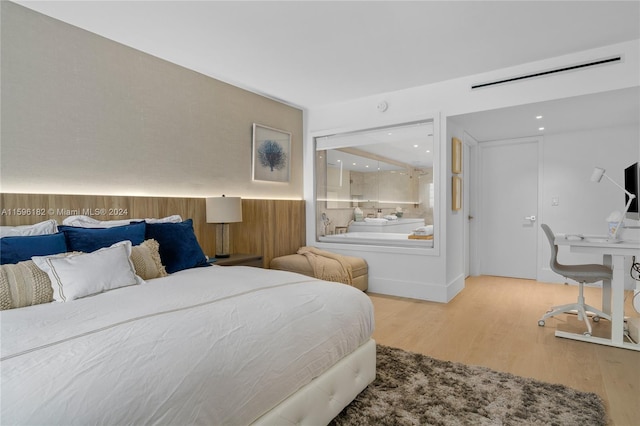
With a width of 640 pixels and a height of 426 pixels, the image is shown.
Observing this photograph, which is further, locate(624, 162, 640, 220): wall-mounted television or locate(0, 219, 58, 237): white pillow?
locate(624, 162, 640, 220): wall-mounted television

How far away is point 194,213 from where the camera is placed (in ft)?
12.2

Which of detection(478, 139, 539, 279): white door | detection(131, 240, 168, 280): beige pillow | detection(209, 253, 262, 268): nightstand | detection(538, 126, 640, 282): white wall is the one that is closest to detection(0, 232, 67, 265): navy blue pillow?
detection(131, 240, 168, 280): beige pillow

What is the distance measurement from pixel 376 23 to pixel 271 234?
113 inches

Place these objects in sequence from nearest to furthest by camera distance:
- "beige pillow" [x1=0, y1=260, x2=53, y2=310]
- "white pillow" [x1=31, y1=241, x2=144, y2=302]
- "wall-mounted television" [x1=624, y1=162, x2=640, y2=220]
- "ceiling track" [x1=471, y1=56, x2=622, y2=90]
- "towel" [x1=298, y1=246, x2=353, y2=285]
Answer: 1. "beige pillow" [x1=0, y1=260, x2=53, y2=310]
2. "white pillow" [x1=31, y1=241, x2=144, y2=302]
3. "wall-mounted television" [x1=624, y1=162, x2=640, y2=220]
4. "ceiling track" [x1=471, y1=56, x2=622, y2=90]
5. "towel" [x1=298, y1=246, x2=353, y2=285]

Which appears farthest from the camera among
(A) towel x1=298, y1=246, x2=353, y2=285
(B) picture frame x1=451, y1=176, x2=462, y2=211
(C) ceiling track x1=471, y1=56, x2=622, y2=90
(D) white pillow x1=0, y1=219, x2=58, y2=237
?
(B) picture frame x1=451, y1=176, x2=462, y2=211

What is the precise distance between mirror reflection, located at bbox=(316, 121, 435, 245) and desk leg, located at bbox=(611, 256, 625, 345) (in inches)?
70.8

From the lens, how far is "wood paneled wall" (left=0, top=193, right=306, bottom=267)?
258cm

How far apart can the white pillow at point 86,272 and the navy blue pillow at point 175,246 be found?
1.74 feet

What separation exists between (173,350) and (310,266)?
10.5 feet

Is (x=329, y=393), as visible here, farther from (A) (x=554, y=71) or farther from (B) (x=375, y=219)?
(A) (x=554, y=71)

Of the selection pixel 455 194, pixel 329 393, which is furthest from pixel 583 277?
pixel 329 393

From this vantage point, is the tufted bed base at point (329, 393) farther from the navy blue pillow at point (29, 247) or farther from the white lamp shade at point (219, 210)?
the white lamp shade at point (219, 210)

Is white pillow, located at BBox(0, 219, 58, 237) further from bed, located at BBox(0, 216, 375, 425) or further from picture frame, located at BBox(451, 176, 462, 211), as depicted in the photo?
picture frame, located at BBox(451, 176, 462, 211)

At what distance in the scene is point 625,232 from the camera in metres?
4.54
